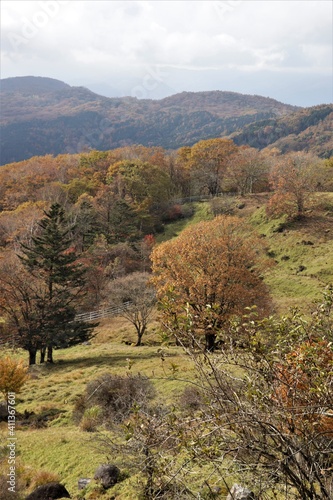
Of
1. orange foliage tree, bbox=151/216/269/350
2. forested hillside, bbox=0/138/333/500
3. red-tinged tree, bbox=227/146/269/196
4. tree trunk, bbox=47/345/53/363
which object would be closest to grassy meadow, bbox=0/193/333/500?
forested hillside, bbox=0/138/333/500

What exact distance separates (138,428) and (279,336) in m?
2.66

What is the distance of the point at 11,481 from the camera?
10180 mm

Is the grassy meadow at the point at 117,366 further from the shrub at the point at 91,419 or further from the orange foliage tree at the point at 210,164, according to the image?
the orange foliage tree at the point at 210,164

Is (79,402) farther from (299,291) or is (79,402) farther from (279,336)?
(299,291)

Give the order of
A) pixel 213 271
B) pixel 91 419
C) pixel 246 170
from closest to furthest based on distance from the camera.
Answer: pixel 91 419, pixel 213 271, pixel 246 170

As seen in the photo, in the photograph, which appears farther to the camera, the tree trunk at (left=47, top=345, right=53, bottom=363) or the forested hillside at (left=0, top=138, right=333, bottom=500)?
the tree trunk at (left=47, top=345, right=53, bottom=363)

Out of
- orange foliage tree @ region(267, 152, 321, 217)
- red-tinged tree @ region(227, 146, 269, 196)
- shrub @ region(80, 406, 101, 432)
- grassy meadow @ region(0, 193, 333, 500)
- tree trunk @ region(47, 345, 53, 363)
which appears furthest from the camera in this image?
red-tinged tree @ region(227, 146, 269, 196)

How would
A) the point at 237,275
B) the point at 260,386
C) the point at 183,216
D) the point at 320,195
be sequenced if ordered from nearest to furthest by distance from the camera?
1. the point at 260,386
2. the point at 237,275
3. the point at 320,195
4. the point at 183,216

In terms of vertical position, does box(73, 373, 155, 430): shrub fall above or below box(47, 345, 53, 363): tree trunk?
above

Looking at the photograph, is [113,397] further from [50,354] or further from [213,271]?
[50,354]

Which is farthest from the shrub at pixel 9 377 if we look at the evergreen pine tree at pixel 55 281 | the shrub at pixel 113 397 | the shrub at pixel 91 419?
the evergreen pine tree at pixel 55 281

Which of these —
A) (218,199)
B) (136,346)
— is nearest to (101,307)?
(136,346)

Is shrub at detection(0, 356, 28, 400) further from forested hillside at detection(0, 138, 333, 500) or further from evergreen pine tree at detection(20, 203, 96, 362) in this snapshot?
evergreen pine tree at detection(20, 203, 96, 362)

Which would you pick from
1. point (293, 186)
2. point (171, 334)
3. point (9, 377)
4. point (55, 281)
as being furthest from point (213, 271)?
point (293, 186)
